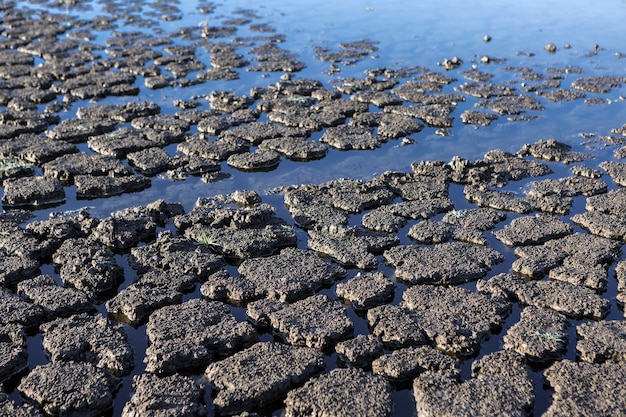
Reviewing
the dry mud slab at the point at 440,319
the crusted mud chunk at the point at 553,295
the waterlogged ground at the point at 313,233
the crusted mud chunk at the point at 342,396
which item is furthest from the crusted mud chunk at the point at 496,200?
the crusted mud chunk at the point at 342,396

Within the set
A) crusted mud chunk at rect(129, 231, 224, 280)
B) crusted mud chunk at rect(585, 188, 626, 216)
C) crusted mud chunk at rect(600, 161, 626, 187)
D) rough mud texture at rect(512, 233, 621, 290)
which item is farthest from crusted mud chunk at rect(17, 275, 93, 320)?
crusted mud chunk at rect(600, 161, 626, 187)

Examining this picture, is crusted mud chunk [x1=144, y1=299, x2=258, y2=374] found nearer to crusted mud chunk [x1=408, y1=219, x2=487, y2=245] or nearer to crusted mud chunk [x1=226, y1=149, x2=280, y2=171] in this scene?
crusted mud chunk [x1=408, y1=219, x2=487, y2=245]

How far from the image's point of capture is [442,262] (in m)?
5.54

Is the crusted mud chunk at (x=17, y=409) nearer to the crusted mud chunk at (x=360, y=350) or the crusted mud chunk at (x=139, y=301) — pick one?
the crusted mud chunk at (x=139, y=301)

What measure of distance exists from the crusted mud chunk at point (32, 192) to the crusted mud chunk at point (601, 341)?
499cm

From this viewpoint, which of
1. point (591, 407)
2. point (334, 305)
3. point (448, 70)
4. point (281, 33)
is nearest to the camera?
point (591, 407)

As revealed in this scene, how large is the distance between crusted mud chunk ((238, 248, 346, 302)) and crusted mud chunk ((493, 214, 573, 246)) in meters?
1.61

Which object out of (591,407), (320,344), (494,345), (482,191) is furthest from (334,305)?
(482,191)

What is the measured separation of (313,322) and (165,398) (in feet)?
3.96

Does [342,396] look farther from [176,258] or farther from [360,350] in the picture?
[176,258]

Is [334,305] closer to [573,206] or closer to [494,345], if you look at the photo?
[494,345]

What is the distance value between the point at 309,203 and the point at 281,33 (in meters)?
7.93

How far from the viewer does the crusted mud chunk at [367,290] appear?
5.06 metres

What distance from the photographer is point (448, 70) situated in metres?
11.1
